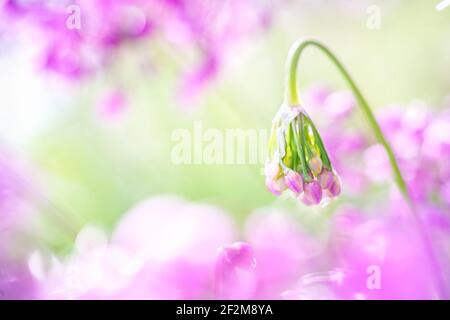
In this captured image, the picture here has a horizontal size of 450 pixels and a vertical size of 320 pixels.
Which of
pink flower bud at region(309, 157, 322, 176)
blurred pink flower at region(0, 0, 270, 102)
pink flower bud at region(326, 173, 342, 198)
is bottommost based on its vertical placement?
pink flower bud at region(326, 173, 342, 198)

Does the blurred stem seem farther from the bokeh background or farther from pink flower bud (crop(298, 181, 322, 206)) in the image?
pink flower bud (crop(298, 181, 322, 206))

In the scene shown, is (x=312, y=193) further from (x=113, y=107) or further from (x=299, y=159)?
(x=113, y=107)

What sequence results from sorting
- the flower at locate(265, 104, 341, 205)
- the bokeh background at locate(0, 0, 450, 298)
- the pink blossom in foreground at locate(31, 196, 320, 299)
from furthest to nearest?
the bokeh background at locate(0, 0, 450, 298) < the pink blossom in foreground at locate(31, 196, 320, 299) < the flower at locate(265, 104, 341, 205)

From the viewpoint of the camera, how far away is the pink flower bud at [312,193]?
3.70ft

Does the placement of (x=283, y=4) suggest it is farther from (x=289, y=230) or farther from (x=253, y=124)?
(x=289, y=230)

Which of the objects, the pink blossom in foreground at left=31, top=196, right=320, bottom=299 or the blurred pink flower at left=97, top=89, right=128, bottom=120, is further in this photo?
the blurred pink flower at left=97, top=89, right=128, bottom=120

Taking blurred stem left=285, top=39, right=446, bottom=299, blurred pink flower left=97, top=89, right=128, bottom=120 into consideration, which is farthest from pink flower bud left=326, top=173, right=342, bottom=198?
blurred pink flower left=97, top=89, right=128, bottom=120

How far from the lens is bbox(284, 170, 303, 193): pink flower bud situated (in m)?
1.12

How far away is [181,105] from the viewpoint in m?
1.40

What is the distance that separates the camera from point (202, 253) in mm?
1257

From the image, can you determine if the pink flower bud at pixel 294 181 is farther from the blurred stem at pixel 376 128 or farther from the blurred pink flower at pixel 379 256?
the blurred pink flower at pixel 379 256

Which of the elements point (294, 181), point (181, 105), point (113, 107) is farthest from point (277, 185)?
point (113, 107)

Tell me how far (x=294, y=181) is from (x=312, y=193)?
5cm
